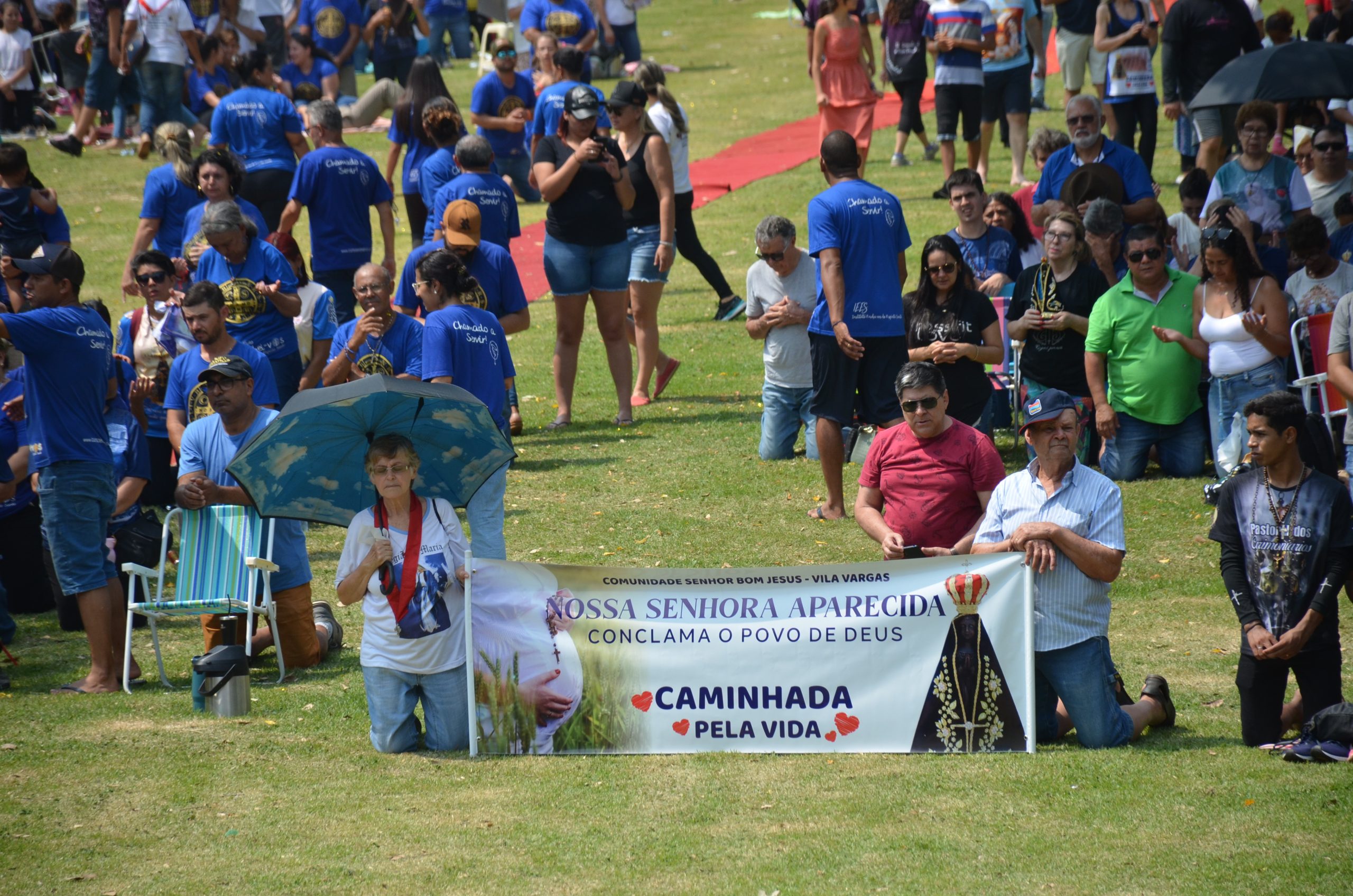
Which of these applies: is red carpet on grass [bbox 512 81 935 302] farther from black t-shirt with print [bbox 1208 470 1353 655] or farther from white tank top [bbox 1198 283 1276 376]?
black t-shirt with print [bbox 1208 470 1353 655]

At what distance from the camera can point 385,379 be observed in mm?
6293

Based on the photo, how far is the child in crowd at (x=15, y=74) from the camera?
2169 centimetres

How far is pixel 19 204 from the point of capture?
12305mm

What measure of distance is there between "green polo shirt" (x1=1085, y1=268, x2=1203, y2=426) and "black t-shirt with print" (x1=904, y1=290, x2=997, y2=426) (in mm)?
1100

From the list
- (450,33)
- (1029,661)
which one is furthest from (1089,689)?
(450,33)

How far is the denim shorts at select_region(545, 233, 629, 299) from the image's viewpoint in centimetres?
1158

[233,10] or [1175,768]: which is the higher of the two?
[233,10]

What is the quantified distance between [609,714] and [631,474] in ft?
15.2

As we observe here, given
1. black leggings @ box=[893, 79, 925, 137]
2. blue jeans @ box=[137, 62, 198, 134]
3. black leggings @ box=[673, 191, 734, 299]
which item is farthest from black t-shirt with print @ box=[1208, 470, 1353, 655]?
blue jeans @ box=[137, 62, 198, 134]

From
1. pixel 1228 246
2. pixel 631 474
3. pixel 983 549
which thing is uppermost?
pixel 1228 246

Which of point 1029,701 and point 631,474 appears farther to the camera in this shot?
point 631,474

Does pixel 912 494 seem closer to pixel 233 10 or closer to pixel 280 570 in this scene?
pixel 280 570

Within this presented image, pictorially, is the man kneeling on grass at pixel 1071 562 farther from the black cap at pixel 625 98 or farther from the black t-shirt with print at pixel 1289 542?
the black cap at pixel 625 98

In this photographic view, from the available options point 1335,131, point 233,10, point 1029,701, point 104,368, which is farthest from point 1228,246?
point 233,10
